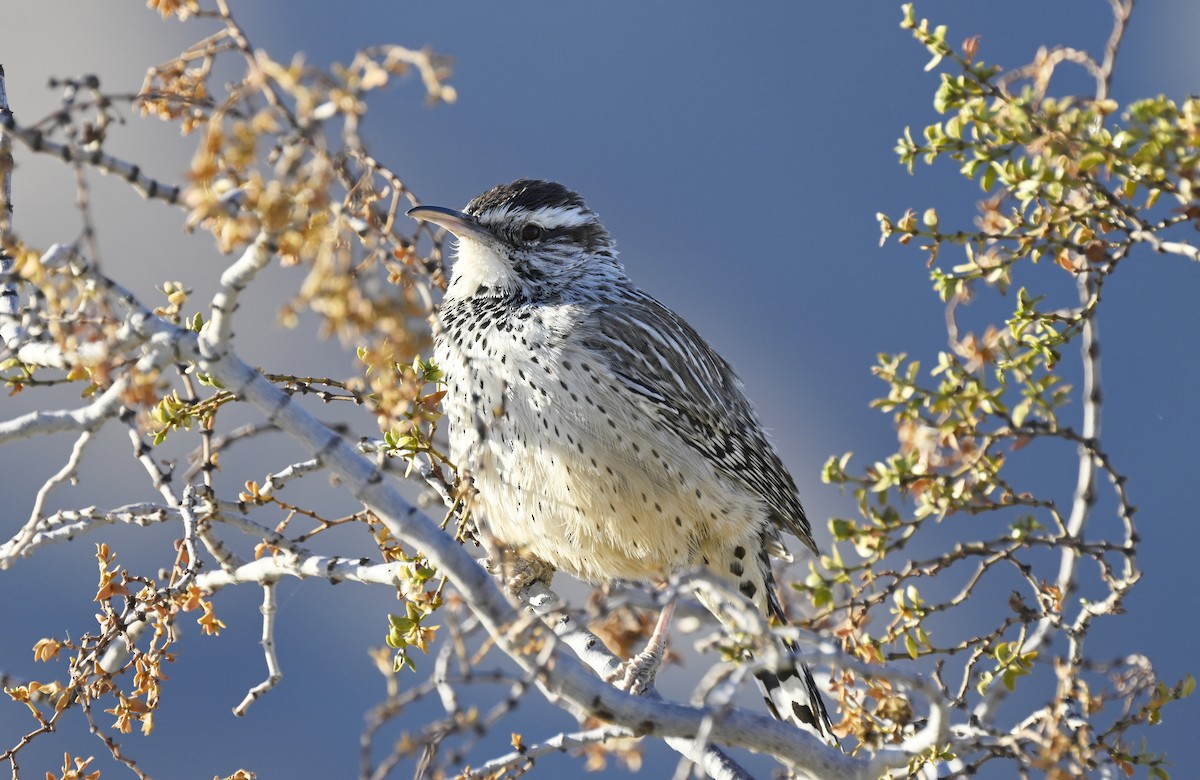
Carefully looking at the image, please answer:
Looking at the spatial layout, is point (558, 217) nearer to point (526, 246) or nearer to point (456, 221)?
point (526, 246)

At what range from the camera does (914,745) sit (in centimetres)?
156

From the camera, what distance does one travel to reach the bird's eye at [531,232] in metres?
3.41

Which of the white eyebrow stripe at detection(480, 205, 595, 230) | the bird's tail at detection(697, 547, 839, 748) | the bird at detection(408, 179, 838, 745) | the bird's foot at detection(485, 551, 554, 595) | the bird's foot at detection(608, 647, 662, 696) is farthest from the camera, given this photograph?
the white eyebrow stripe at detection(480, 205, 595, 230)

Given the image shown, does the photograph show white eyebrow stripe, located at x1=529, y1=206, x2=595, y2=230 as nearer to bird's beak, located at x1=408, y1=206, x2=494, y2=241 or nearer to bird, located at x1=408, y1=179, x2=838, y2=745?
bird, located at x1=408, y1=179, x2=838, y2=745

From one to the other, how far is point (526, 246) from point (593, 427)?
2.26 feet

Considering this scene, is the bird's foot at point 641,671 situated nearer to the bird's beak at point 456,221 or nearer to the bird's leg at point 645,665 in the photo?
the bird's leg at point 645,665

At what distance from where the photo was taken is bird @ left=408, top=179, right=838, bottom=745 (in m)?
2.94

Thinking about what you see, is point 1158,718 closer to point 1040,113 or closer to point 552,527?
point 1040,113

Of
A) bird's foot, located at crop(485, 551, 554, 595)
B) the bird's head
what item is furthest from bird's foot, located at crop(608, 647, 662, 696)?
the bird's head

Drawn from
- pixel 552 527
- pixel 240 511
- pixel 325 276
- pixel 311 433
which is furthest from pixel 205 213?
pixel 552 527

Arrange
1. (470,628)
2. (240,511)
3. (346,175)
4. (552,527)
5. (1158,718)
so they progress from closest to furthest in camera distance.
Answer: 1. (470,628)
2. (346,175)
3. (1158,718)
4. (240,511)
5. (552,527)

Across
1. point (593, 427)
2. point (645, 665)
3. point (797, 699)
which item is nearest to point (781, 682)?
point (797, 699)

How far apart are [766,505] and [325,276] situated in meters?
2.22

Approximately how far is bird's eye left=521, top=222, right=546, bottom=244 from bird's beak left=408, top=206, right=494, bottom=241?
12 centimetres
